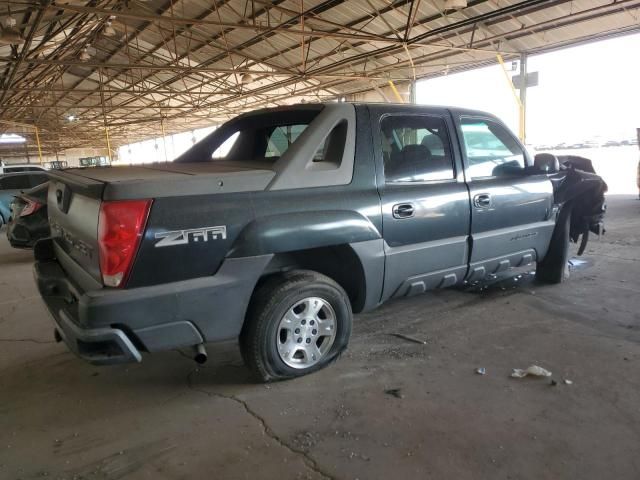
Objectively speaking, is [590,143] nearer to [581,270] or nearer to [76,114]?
[581,270]

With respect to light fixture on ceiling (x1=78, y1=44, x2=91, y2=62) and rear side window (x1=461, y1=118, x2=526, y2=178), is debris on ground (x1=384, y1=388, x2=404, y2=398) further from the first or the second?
light fixture on ceiling (x1=78, y1=44, x2=91, y2=62)

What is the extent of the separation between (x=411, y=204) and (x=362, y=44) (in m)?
13.9

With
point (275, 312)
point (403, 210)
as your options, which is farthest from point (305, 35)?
point (275, 312)

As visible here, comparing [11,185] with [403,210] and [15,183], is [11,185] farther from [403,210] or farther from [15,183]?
[403,210]

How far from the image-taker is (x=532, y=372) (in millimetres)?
3105

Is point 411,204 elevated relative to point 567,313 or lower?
elevated

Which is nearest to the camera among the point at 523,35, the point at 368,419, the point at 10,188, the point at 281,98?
the point at 368,419

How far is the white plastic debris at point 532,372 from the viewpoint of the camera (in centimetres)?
309

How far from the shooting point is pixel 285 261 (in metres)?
3.11

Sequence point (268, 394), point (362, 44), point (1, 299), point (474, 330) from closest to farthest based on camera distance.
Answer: point (268, 394) → point (474, 330) → point (1, 299) → point (362, 44)

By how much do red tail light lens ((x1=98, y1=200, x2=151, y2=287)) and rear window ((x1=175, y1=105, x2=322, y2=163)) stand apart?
1.52m

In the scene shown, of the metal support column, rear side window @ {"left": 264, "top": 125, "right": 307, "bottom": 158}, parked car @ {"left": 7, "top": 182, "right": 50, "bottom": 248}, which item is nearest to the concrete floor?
rear side window @ {"left": 264, "top": 125, "right": 307, "bottom": 158}

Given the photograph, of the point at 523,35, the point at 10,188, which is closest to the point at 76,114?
the point at 10,188

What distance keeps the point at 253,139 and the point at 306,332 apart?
1.88m
